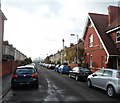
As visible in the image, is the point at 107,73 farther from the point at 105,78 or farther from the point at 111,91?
the point at 111,91

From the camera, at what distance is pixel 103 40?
81.8ft

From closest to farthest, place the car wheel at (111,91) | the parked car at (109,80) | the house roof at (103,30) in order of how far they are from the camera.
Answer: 1. the parked car at (109,80)
2. the car wheel at (111,91)
3. the house roof at (103,30)

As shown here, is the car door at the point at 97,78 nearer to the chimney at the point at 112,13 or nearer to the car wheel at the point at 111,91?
the car wheel at the point at 111,91

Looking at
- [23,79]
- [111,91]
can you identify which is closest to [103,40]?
[23,79]

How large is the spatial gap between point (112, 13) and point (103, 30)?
301 centimetres

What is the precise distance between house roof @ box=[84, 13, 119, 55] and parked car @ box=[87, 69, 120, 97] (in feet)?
35.5

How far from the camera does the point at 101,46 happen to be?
2586 cm

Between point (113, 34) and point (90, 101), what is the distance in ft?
54.7

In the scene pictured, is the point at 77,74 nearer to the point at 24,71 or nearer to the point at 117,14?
the point at 24,71

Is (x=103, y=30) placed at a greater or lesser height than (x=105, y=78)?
greater

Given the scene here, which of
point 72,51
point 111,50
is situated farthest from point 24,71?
point 72,51

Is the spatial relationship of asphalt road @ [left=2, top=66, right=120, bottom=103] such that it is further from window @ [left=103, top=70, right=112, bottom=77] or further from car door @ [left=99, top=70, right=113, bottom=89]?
window @ [left=103, top=70, right=112, bottom=77]

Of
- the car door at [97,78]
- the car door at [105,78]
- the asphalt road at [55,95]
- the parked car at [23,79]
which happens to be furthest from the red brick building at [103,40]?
the parked car at [23,79]

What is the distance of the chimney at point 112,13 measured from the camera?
1081 inches
